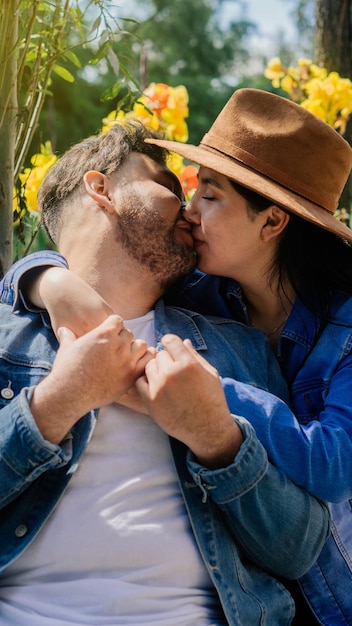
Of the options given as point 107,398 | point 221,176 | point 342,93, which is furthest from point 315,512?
point 342,93

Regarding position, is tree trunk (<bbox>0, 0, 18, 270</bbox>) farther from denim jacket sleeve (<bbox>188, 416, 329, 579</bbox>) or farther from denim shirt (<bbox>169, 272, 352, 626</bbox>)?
denim jacket sleeve (<bbox>188, 416, 329, 579</bbox>)

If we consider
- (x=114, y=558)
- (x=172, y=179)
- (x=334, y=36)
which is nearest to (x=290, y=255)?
(x=172, y=179)

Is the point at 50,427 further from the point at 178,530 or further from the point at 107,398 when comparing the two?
the point at 178,530

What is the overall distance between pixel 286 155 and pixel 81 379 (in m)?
0.96

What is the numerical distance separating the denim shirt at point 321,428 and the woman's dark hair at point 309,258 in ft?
0.20

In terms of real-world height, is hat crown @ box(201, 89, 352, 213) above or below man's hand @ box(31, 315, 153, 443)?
above

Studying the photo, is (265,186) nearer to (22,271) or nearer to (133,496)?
(22,271)

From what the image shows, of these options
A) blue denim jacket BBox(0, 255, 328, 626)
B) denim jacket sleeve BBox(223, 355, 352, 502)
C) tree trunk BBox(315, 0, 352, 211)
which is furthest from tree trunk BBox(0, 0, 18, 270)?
tree trunk BBox(315, 0, 352, 211)

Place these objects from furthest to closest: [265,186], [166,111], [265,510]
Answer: [166,111]
[265,186]
[265,510]

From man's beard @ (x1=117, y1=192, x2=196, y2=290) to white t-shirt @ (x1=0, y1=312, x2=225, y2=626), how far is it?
0.57 meters

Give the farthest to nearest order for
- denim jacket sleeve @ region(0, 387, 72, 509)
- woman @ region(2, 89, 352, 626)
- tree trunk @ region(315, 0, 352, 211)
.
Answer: tree trunk @ region(315, 0, 352, 211), woman @ region(2, 89, 352, 626), denim jacket sleeve @ region(0, 387, 72, 509)

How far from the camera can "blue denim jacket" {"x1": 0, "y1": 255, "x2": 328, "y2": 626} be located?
5.37 ft

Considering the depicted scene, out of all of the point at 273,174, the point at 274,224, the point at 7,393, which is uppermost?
the point at 273,174

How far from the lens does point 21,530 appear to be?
66.7 inches
